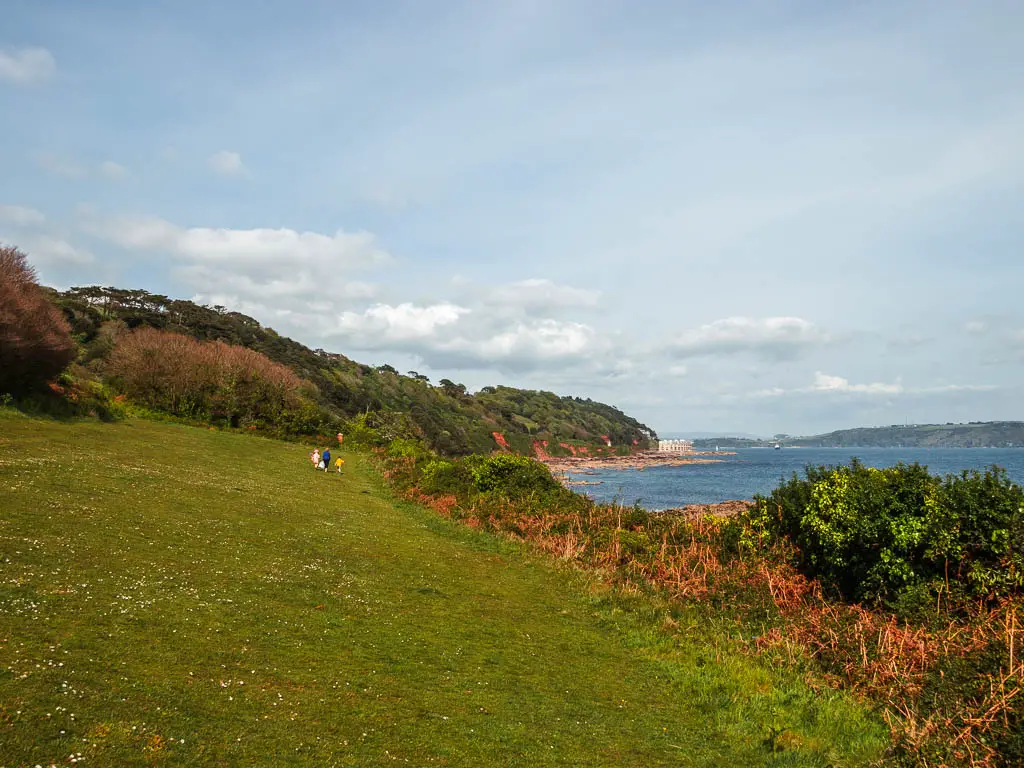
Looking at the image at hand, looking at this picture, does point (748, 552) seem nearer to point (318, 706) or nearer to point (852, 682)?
point (852, 682)

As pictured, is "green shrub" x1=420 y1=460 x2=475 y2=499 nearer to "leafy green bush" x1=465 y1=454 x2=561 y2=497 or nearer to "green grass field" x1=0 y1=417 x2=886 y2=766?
"leafy green bush" x1=465 y1=454 x2=561 y2=497

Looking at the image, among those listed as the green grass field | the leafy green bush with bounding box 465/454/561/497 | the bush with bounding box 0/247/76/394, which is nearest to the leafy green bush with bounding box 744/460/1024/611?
the green grass field

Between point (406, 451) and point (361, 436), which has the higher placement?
point (361, 436)

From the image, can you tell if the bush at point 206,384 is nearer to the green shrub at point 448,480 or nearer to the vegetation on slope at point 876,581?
the green shrub at point 448,480

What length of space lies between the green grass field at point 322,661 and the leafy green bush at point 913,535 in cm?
626

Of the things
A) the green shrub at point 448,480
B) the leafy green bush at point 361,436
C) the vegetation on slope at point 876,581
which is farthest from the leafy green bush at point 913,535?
the leafy green bush at point 361,436

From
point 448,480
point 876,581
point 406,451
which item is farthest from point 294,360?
point 876,581

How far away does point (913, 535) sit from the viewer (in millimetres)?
15734

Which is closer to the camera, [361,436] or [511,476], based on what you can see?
[511,476]

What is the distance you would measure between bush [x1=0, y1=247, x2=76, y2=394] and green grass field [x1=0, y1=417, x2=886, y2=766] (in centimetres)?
1688

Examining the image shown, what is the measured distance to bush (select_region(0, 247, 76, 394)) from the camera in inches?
1234

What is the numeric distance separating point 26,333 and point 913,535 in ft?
141

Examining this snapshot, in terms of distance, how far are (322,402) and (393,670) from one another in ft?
274

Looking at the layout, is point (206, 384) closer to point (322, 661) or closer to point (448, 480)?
point (448, 480)
